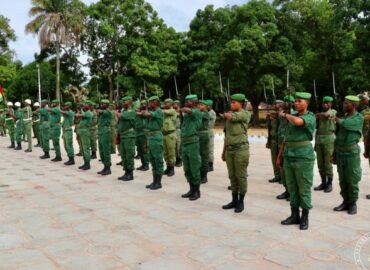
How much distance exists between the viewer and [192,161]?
21.8 ft

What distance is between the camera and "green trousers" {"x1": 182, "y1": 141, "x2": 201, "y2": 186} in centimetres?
663

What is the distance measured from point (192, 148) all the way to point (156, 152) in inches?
39.7

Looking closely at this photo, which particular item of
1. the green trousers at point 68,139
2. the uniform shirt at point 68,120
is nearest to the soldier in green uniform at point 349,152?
the green trousers at point 68,139

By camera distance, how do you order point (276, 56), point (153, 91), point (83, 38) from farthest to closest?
point (83, 38) < point (153, 91) < point (276, 56)

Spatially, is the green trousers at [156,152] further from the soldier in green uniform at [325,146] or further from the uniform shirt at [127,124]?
the soldier in green uniform at [325,146]

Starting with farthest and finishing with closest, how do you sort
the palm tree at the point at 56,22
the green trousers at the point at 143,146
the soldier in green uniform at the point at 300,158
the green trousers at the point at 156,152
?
the palm tree at the point at 56,22, the green trousers at the point at 143,146, the green trousers at the point at 156,152, the soldier in green uniform at the point at 300,158

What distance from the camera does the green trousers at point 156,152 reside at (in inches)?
294

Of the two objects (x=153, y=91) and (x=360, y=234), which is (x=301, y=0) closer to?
(x=153, y=91)

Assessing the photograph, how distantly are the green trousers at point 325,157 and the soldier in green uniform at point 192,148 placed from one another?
7.37 feet

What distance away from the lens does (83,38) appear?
99.4 feet

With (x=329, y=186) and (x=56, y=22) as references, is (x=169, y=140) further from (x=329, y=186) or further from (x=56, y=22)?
(x=56, y=22)

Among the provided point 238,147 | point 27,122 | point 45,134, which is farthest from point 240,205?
point 27,122

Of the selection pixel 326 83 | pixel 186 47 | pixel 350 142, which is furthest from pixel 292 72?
pixel 350 142

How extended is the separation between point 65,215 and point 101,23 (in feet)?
81.1
